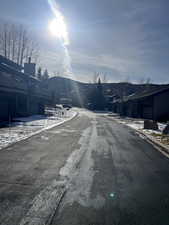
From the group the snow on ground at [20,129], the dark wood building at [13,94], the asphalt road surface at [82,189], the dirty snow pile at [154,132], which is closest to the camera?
the asphalt road surface at [82,189]

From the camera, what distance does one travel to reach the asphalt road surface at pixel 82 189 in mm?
2953

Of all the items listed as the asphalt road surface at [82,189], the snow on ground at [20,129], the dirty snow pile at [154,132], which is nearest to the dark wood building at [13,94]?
the snow on ground at [20,129]

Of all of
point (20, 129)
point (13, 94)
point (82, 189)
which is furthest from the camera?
point (13, 94)

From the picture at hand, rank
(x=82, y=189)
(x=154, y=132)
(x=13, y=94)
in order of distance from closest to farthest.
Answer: (x=82, y=189), (x=154, y=132), (x=13, y=94)

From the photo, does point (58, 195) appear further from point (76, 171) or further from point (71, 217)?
point (76, 171)

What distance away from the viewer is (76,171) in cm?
510

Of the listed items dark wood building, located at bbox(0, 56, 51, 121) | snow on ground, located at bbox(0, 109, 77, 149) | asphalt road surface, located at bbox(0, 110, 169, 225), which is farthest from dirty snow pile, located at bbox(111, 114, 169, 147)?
dark wood building, located at bbox(0, 56, 51, 121)

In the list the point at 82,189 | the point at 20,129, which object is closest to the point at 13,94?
the point at 20,129

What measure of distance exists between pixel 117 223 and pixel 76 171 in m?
2.41

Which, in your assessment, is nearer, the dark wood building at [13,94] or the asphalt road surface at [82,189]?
the asphalt road surface at [82,189]

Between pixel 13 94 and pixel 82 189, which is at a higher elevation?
pixel 13 94

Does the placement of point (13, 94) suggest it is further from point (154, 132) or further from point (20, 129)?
point (154, 132)

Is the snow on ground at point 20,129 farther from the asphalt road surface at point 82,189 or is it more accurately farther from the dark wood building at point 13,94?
the dark wood building at point 13,94

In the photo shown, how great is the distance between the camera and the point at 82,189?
397 centimetres
